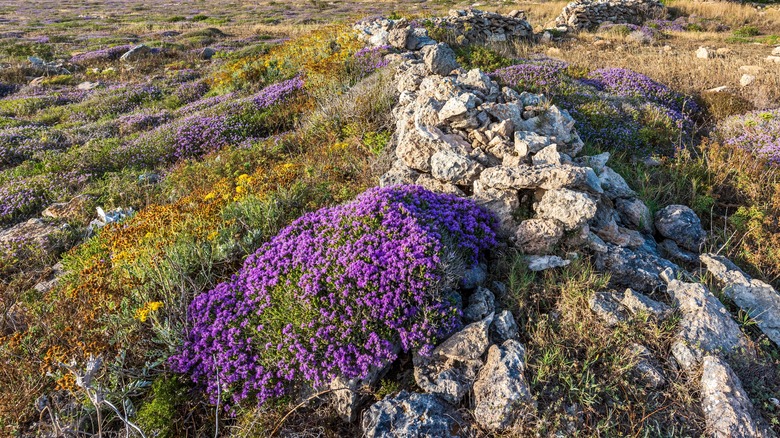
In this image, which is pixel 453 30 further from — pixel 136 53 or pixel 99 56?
pixel 99 56

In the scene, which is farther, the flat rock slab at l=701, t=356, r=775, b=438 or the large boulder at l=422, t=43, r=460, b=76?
the large boulder at l=422, t=43, r=460, b=76

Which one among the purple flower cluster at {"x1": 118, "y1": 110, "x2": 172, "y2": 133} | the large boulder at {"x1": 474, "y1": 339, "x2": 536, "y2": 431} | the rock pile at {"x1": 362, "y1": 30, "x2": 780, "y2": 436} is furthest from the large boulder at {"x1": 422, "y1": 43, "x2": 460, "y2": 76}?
the purple flower cluster at {"x1": 118, "y1": 110, "x2": 172, "y2": 133}

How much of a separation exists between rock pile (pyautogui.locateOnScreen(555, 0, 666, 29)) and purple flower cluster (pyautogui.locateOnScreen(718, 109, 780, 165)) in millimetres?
15639

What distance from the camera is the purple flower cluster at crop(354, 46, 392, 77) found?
1056 cm

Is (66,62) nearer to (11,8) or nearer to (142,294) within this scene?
(142,294)

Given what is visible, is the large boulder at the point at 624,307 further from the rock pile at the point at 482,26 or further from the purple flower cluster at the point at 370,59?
the rock pile at the point at 482,26

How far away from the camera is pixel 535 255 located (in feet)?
14.8

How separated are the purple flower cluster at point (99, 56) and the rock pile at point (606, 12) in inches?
979

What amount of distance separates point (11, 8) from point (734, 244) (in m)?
81.9

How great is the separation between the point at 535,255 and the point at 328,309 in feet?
7.82

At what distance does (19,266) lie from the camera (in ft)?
21.2

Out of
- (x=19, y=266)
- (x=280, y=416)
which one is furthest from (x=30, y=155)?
(x=280, y=416)

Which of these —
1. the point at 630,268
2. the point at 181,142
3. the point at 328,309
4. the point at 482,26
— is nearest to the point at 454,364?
the point at 328,309

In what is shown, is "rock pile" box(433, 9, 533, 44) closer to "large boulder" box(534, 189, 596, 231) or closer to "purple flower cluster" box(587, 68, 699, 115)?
"purple flower cluster" box(587, 68, 699, 115)
